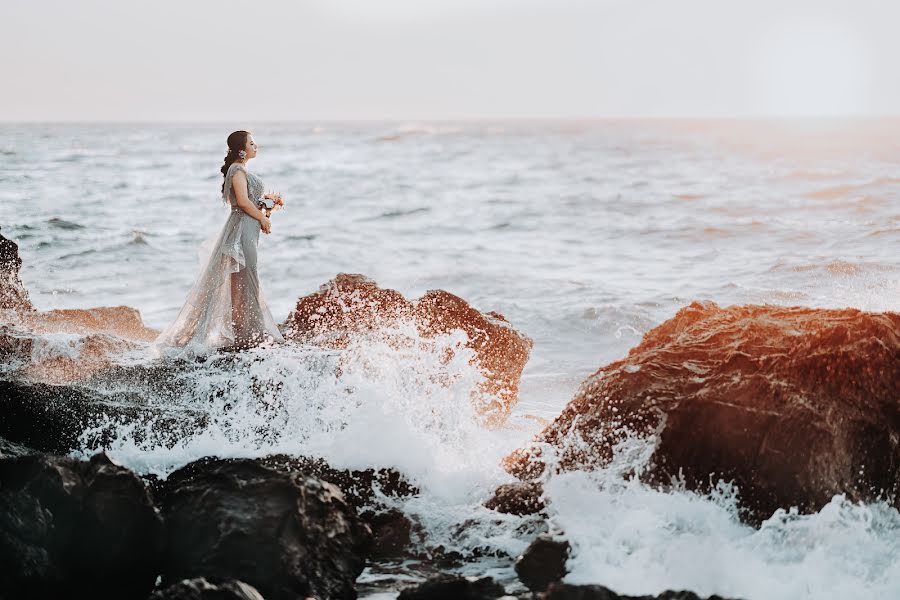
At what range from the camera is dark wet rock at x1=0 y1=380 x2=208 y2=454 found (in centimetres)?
630

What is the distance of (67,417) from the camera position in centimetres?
641

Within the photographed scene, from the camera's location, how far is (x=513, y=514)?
18.9 feet

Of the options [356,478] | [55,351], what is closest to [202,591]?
[356,478]

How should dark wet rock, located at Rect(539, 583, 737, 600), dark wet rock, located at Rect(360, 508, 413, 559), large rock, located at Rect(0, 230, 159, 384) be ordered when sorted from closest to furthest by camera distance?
dark wet rock, located at Rect(539, 583, 737, 600) → dark wet rock, located at Rect(360, 508, 413, 559) → large rock, located at Rect(0, 230, 159, 384)

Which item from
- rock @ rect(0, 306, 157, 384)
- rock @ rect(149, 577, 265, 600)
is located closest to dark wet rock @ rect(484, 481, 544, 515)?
rock @ rect(149, 577, 265, 600)

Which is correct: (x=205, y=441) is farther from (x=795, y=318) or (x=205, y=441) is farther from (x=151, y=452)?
(x=795, y=318)

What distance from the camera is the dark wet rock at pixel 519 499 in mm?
5758

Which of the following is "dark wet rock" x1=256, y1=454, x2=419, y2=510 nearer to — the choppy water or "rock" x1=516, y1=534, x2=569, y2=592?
the choppy water

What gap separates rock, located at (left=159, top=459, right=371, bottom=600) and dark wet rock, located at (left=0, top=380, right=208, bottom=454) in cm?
153

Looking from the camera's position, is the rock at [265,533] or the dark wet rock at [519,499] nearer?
the rock at [265,533]

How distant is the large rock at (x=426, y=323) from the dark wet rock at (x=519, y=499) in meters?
2.10

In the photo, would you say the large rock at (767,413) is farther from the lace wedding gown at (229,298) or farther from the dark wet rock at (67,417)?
the lace wedding gown at (229,298)

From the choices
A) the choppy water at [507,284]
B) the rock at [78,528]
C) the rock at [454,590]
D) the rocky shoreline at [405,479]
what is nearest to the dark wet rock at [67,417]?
the rocky shoreline at [405,479]

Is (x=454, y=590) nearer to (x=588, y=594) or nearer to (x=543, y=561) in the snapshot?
(x=588, y=594)
